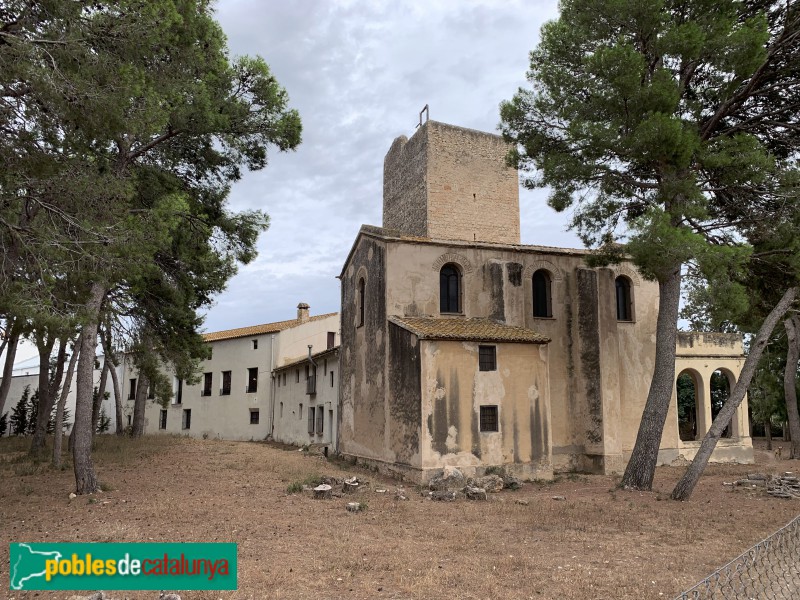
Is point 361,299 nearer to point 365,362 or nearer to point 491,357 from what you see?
point 365,362

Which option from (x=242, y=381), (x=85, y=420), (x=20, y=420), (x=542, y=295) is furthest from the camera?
(x=20, y=420)

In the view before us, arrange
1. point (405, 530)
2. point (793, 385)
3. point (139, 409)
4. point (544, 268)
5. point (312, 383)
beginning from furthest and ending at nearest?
point (312, 383)
point (139, 409)
point (793, 385)
point (544, 268)
point (405, 530)

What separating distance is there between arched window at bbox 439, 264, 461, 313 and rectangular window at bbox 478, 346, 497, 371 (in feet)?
7.91

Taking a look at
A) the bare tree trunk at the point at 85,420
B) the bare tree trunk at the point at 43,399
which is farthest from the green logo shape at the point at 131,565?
the bare tree trunk at the point at 43,399

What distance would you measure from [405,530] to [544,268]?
1221cm

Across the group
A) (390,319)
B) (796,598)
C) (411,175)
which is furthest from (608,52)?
(411,175)

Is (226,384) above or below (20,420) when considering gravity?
above

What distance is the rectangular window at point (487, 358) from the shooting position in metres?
17.5

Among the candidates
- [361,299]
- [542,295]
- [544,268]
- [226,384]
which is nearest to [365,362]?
[361,299]

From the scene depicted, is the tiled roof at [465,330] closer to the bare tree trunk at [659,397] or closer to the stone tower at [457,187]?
the bare tree trunk at [659,397]

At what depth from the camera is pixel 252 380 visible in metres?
36.2

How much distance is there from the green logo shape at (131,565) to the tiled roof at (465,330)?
37.8 feet

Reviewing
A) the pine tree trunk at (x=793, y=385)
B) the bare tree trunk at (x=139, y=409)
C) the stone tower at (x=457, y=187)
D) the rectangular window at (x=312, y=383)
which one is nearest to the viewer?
the pine tree trunk at (x=793, y=385)

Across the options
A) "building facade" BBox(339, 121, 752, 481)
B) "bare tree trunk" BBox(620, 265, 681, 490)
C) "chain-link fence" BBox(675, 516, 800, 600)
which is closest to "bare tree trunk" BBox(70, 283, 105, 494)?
"building facade" BBox(339, 121, 752, 481)
